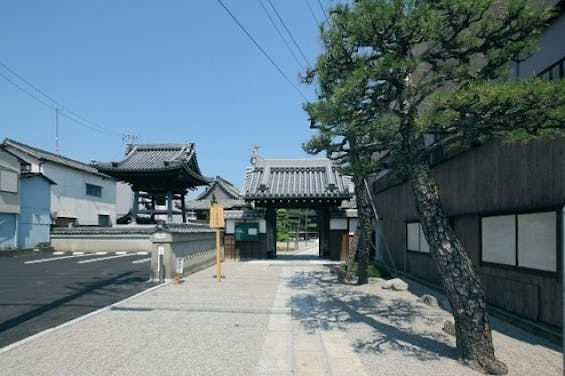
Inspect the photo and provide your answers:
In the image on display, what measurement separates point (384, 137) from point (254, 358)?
4.23 meters

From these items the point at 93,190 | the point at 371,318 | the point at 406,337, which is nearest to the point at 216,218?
the point at 371,318

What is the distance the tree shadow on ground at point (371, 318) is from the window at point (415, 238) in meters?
2.64

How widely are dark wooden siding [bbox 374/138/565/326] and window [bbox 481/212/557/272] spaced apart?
0.15 meters

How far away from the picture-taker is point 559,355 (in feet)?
17.8

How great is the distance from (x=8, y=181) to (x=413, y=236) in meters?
23.7

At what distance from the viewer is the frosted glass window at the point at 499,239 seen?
7473 millimetres

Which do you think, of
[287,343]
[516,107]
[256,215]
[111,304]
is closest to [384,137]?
[516,107]

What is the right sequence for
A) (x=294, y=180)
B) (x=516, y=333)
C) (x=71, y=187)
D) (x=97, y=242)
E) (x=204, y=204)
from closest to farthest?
(x=516, y=333)
(x=294, y=180)
(x=97, y=242)
(x=71, y=187)
(x=204, y=204)

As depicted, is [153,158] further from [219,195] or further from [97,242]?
[219,195]

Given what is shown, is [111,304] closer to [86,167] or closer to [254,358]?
[254,358]

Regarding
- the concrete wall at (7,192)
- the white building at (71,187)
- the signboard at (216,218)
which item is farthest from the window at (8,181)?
the signboard at (216,218)

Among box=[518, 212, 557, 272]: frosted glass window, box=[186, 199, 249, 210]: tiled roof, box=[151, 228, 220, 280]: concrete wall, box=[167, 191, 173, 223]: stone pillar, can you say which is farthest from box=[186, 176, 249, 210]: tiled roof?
box=[518, 212, 557, 272]: frosted glass window

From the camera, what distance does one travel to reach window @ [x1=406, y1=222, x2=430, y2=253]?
12488 millimetres

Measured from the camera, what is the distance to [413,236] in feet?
44.4
